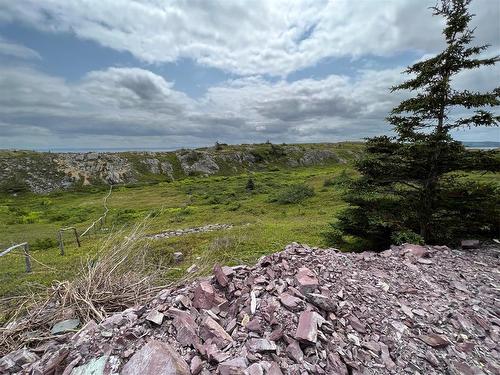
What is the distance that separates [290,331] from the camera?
4.13 meters

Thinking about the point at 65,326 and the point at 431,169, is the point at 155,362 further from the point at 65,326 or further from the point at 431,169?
the point at 431,169

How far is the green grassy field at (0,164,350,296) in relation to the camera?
1140 centimetres

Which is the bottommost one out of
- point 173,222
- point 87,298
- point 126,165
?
point 173,222

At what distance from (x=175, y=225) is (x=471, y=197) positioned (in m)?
20.1

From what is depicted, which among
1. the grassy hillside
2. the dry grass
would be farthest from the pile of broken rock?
the grassy hillside

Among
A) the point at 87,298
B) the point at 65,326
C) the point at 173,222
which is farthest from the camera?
the point at 173,222

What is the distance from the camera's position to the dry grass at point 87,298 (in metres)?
4.73

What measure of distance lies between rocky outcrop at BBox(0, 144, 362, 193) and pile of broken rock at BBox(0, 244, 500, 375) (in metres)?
44.3

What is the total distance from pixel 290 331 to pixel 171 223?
22.8 m

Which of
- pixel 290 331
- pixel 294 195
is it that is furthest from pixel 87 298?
pixel 294 195

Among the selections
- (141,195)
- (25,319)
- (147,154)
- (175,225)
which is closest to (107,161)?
(147,154)

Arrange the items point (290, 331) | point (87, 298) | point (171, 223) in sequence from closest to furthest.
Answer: point (290, 331) < point (87, 298) < point (171, 223)

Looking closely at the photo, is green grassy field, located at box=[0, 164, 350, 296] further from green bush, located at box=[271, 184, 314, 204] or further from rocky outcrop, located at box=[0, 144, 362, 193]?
rocky outcrop, located at box=[0, 144, 362, 193]

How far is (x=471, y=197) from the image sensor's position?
390 inches
